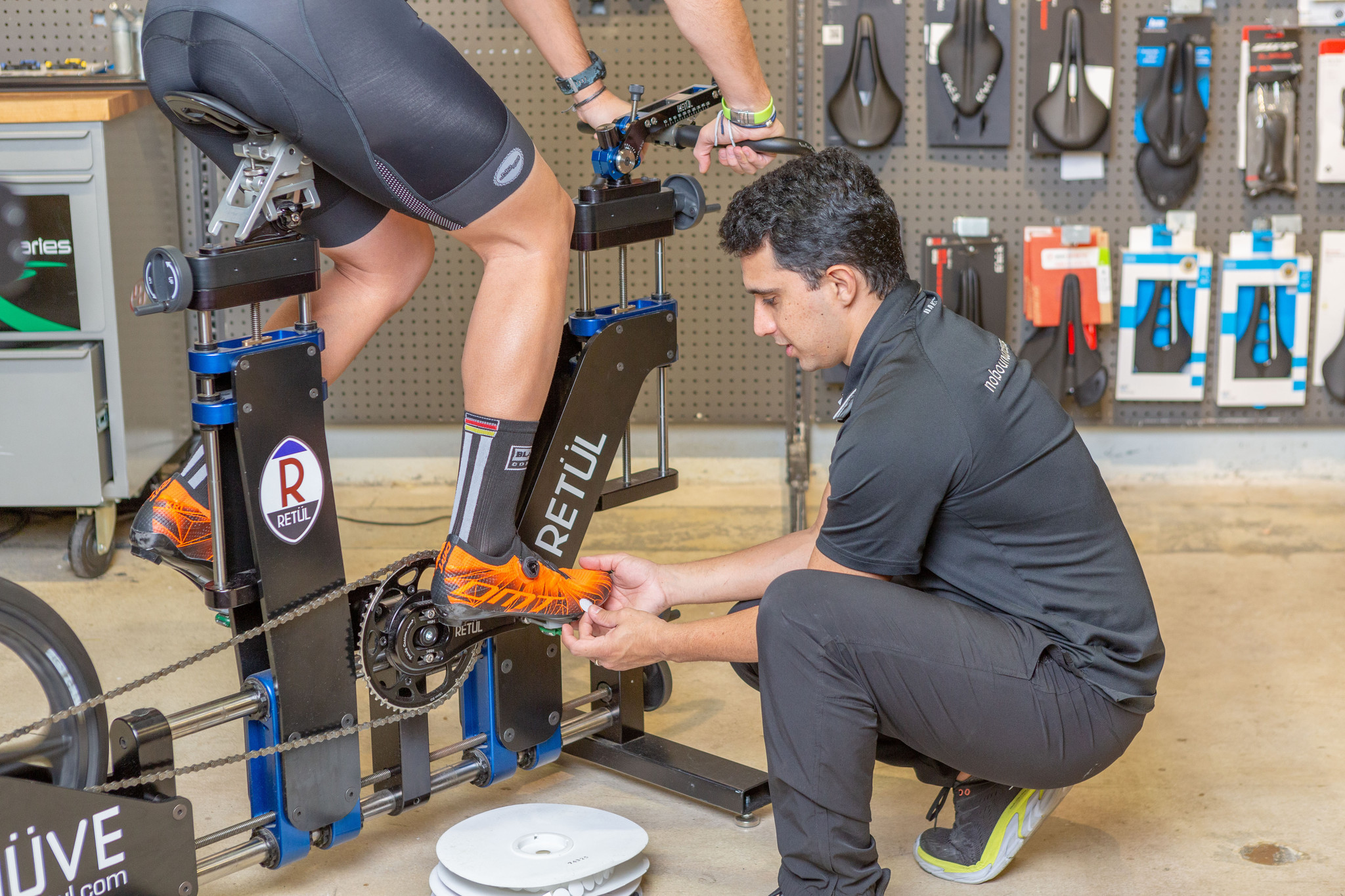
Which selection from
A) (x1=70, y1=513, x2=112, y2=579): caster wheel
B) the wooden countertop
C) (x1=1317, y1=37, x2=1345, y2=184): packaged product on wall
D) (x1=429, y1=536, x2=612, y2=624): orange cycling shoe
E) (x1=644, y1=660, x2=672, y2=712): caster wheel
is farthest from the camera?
(x1=1317, y1=37, x2=1345, y2=184): packaged product on wall

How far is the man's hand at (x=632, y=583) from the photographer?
222 centimetres

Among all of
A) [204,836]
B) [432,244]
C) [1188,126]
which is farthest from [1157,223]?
[204,836]

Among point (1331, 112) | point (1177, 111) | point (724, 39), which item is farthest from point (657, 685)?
point (1331, 112)

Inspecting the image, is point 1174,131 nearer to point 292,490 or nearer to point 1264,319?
point 1264,319

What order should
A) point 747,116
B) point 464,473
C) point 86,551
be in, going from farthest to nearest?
point 86,551
point 747,116
point 464,473

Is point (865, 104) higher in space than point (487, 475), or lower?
higher

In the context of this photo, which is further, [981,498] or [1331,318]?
[1331,318]

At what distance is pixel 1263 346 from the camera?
3.99 meters

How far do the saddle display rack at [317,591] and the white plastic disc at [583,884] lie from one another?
178 mm

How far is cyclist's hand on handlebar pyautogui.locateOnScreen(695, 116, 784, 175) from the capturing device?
2186 mm

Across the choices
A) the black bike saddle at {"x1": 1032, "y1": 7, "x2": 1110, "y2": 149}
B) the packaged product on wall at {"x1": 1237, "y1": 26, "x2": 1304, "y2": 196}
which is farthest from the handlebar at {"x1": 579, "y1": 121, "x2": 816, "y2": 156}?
the packaged product on wall at {"x1": 1237, "y1": 26, "x2": 1304, "y2": 196}

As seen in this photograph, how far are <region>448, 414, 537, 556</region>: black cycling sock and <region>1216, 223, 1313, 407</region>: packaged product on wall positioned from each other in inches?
104

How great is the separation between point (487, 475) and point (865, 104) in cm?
229

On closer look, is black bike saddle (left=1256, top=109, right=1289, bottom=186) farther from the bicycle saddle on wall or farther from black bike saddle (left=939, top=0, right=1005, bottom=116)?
black bike saddle (left=939, top=0, right=1005, bottom=116)
